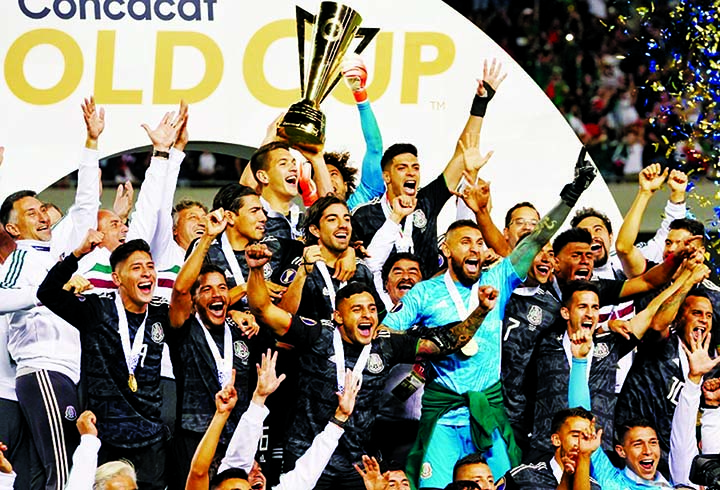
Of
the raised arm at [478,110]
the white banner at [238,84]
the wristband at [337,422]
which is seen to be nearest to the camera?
the wristband at [337,422]

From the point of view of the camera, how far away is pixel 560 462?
30.4 feet

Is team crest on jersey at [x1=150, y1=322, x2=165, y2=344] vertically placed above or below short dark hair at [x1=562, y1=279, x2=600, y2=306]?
below

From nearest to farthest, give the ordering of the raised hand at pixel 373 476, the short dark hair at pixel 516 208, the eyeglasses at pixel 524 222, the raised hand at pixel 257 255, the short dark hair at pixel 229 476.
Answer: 1. the short dark hair at pixel 229 476
2. the raised hand at pixel 257 255
3. the raised hand at pixel 373 476
4. the eyeglasses at pixel 524 222
5. the short dark hair at pixel 516 208

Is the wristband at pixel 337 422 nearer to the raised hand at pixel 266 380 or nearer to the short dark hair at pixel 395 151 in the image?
the raised hand at pixel 266 380

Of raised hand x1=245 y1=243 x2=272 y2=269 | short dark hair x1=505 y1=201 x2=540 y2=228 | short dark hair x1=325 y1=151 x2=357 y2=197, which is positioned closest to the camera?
raised hand x1=245 y1=243 x2=272 y2=269

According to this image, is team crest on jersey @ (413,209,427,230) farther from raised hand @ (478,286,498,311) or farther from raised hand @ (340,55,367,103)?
raised hand @ (478,286,498,311)

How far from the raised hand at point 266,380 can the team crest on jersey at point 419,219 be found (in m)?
1.63

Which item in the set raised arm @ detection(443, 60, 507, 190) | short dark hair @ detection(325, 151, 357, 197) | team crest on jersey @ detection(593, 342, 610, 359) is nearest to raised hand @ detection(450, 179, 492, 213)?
raised arm @ detection(443, 60, 507, 190)

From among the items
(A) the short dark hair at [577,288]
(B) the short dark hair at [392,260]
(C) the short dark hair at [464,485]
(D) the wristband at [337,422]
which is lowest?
(C) the short dark hair at [464,485]

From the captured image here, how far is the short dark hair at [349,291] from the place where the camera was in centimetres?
909

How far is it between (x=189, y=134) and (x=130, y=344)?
7.45 feet

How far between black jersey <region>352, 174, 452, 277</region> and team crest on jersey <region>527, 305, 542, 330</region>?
2.58 ft

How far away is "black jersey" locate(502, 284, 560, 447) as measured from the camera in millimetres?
9680

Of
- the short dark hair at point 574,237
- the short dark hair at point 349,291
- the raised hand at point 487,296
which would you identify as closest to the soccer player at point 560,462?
the raised hand at point 487,296
